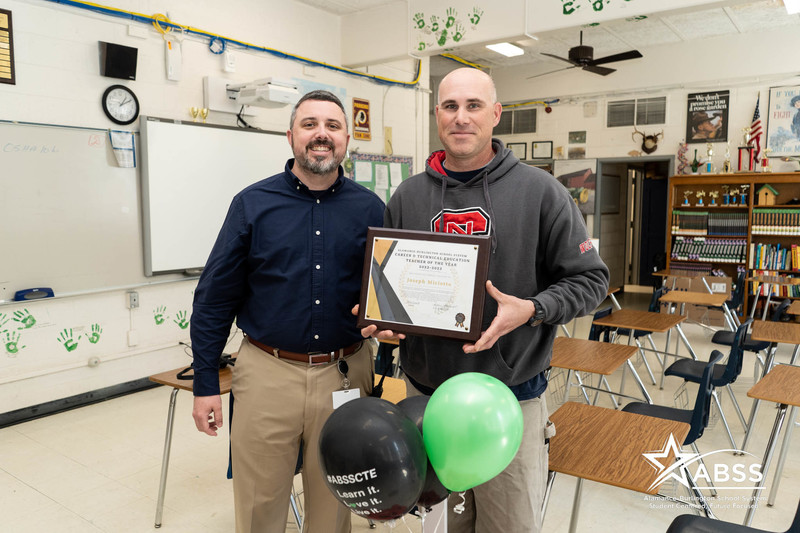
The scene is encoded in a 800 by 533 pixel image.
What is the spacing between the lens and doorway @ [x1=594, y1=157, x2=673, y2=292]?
1004 cm

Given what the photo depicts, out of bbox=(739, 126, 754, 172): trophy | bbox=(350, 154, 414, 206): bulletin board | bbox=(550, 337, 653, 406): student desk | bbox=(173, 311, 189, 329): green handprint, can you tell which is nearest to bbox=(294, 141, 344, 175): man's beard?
bbox=(550, 337, 653, 406): student desk

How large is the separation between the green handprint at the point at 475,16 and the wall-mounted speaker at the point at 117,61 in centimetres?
300

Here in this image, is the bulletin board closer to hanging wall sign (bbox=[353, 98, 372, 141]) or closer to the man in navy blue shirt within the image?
hanging wall sign (bbox=[353, 98, 372, 141])

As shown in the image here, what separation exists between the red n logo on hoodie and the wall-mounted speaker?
3836 mm

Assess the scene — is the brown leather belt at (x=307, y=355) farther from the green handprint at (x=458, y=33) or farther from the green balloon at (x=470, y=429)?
the green handprint at (x=458, y=33)

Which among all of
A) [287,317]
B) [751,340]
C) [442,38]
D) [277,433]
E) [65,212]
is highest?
[442,38]

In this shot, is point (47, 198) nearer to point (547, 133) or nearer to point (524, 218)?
point (524, 218)

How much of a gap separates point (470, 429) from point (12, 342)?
4056 millimetres

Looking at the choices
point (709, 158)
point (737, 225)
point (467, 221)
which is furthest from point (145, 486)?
point (709, 158)

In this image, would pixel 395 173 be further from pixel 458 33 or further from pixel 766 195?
pixel 766 195

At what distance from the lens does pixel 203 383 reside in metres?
1.91

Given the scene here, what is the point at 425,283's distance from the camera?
1527mm

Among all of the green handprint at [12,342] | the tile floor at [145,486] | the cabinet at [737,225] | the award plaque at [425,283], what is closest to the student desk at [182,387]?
the tile floor at [145,486]

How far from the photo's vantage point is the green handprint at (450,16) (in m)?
5.65
